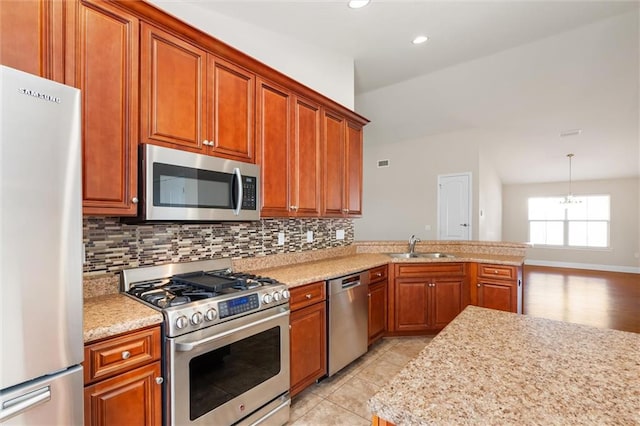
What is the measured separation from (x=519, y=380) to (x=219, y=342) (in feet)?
4.25

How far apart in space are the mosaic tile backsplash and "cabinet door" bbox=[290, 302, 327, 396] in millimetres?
702

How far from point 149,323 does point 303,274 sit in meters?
1.16

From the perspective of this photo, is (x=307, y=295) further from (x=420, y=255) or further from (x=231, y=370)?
(x=420, y=255)

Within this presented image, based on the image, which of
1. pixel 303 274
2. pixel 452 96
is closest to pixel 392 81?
pixel 452 96

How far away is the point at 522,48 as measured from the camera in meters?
3.68

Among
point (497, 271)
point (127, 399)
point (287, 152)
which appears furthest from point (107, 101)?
point (497, 271)

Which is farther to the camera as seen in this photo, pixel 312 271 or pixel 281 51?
pixel 281 51

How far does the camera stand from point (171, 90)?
1.76m

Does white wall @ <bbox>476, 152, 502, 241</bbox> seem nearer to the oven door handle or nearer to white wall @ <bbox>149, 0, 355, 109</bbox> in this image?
white wall @ <bbox>149, 0, 355, 109</bbox>

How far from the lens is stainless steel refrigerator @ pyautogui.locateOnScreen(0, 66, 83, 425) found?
87 centimetres

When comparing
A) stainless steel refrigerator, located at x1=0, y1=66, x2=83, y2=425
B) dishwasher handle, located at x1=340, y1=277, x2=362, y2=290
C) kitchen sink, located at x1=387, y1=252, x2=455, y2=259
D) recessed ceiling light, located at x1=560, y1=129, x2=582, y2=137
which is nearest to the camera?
stainless steel refrigerator, located at x1=0, y1=66, x2=83, y2=425

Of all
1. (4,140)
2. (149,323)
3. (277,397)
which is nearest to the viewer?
(4,140)

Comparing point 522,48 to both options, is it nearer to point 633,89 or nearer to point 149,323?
point 633,89

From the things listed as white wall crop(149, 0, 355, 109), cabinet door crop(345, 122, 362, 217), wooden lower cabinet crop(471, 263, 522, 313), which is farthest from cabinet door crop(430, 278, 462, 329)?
white wall crop(149, 0, 355, 109)
